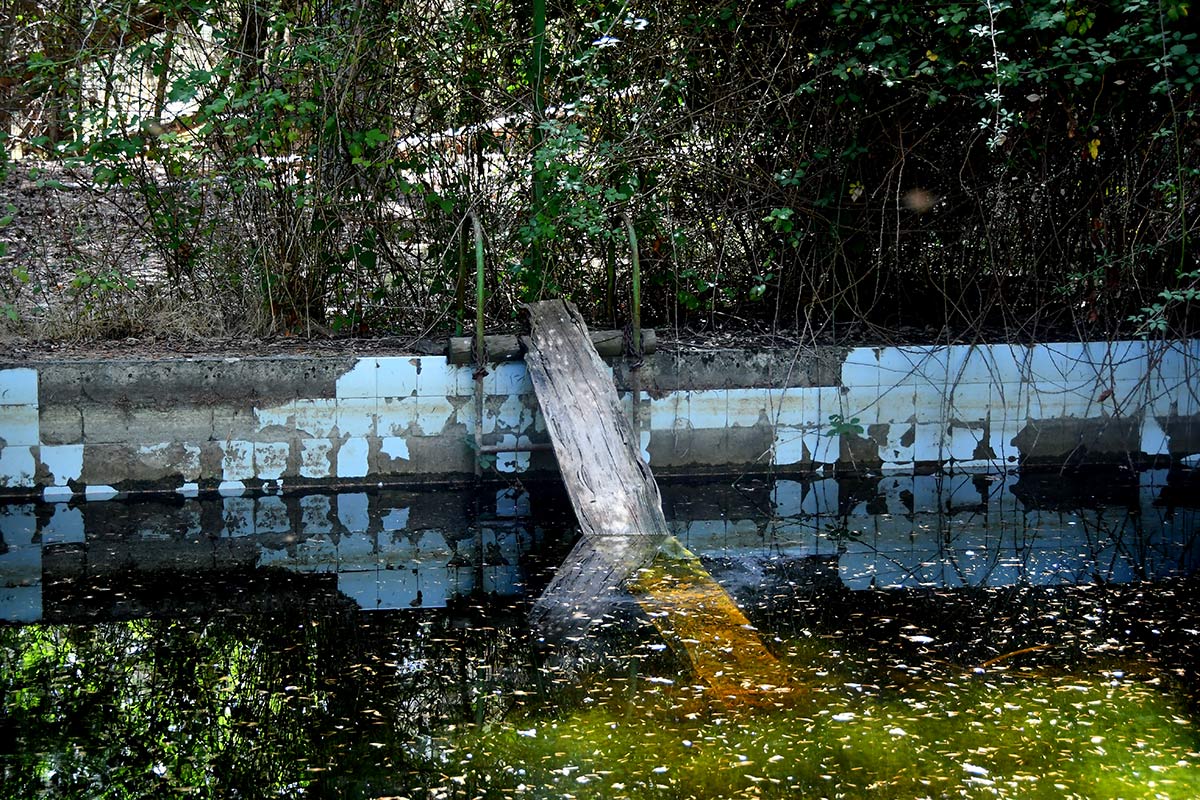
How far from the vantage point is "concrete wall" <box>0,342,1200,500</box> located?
618cm

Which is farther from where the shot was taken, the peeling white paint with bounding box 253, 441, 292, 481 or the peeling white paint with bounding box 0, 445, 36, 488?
the peeling white paint with bounding box 253, 441, 292, 481

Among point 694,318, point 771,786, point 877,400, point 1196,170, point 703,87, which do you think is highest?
point 703,87

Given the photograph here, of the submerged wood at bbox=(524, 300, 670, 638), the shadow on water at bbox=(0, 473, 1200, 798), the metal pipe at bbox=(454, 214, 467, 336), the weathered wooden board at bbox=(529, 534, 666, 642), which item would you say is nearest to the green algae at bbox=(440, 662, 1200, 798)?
A: the shadow on water at bbox=(0, 473, 1200, 798)

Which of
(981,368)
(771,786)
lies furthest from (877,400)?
(771,786)

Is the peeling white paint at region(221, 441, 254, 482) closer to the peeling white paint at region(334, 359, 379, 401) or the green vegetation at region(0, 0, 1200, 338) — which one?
the peeling white paint at region(334, 359, 379, 401)

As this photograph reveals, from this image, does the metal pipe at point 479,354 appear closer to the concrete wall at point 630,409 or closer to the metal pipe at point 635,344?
the concrete wall at point 630,409

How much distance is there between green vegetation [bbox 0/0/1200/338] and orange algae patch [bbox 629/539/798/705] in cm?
230

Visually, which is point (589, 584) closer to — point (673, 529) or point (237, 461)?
point (673, 529)

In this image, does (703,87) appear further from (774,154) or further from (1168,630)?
(1168,630)

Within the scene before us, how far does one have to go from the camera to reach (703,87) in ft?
23.1

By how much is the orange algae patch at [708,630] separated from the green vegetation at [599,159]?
230 cm

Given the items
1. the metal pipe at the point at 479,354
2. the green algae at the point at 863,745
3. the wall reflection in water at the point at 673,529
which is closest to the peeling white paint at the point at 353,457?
the wall reflection in water at the point at 673,529

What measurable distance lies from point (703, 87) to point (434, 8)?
162cm

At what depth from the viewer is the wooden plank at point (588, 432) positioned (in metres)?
5.41
